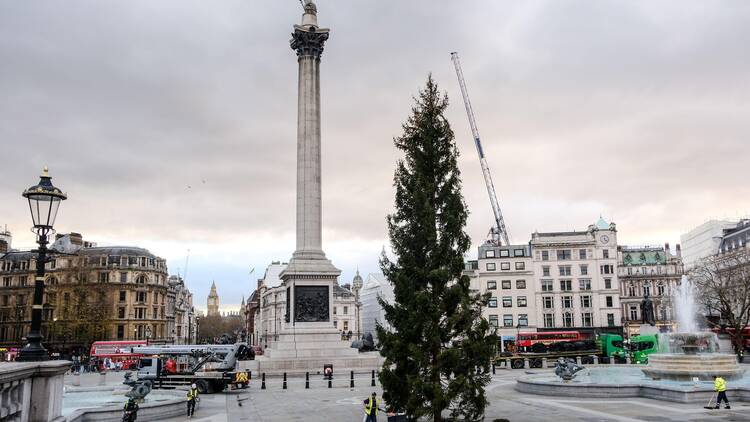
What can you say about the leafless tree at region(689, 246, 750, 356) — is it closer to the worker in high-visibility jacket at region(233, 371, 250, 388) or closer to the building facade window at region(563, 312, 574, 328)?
the building facade window at region(563, 312, 574, 328)

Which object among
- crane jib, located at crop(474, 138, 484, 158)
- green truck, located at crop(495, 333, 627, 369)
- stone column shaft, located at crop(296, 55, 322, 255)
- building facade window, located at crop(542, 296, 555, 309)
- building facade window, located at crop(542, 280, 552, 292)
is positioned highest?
crane jib, located at crop(474, 138, 484, 158)

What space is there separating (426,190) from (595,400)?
15.7m

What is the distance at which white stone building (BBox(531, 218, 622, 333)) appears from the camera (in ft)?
290

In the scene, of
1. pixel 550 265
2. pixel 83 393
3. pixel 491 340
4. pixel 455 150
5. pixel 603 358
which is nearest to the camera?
pixel 491 340

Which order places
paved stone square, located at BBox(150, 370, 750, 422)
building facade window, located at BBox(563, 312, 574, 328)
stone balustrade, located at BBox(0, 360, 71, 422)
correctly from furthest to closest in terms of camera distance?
building facade window, located at BBox(563, 312, 574, 328), paved stone square, located at BBox(150, 370, 750, 422), stone balustrade, located at BBox(0, 360, 71, 422)

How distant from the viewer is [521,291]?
9100 centimetres

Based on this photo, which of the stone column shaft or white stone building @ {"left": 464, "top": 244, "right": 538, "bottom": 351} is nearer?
the stone column shaft

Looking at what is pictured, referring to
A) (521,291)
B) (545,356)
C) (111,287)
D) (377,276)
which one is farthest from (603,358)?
A: (377,276)

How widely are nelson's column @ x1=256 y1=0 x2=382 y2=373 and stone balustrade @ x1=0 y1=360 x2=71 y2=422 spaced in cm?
3578

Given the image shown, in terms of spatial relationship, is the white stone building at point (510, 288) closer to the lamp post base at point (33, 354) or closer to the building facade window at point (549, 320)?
the building facade window at point (549, 320)

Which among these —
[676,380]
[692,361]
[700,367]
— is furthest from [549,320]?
[700,367]

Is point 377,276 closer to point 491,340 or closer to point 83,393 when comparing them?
point 83,393

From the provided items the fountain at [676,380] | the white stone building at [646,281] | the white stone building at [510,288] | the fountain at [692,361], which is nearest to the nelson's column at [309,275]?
the fountain at [676,380]

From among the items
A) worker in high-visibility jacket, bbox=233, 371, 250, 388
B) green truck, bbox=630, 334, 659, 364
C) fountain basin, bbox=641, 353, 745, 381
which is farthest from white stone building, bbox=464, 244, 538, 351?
worker in high-visibility jacket, bbox=233, 371, 250, 388
